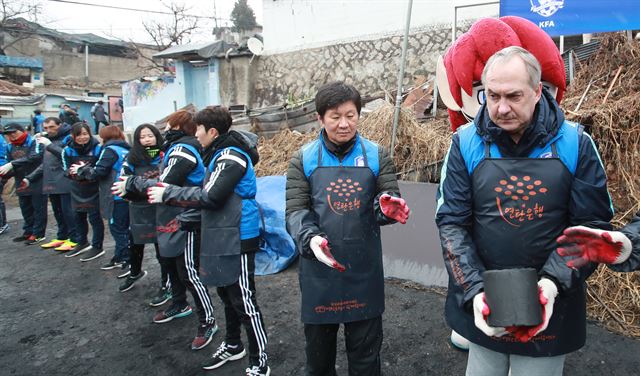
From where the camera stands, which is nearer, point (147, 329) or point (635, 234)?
point (635, 234)

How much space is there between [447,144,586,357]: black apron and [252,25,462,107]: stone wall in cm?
893

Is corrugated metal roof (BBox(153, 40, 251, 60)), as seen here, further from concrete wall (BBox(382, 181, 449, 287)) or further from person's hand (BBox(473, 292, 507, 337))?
person's hand (BBox(473, 292, 507, 337))

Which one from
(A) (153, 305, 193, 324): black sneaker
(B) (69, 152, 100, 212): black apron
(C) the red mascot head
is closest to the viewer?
(C) the red mascot head

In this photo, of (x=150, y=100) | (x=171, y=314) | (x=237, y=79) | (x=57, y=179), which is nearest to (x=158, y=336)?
(x=171, y=314)

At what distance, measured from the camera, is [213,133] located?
9.86ft

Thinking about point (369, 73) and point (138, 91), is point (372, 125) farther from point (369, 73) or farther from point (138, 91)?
point (138, 91)

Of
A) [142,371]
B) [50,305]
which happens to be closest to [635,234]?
[142,371]

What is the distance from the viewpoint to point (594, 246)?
1.47 metres

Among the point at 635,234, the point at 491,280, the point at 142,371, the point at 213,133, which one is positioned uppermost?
the point at 213,133

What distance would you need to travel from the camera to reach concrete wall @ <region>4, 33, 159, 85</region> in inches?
1140

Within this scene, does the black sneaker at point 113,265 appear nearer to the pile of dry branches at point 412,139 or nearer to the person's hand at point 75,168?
the person's hand at point 75,168

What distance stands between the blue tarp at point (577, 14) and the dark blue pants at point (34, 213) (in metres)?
7.84

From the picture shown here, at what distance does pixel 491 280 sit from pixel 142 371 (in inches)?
116

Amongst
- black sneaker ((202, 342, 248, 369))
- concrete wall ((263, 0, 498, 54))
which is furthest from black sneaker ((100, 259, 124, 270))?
concrete wall ((263, 0, 498, 54))
